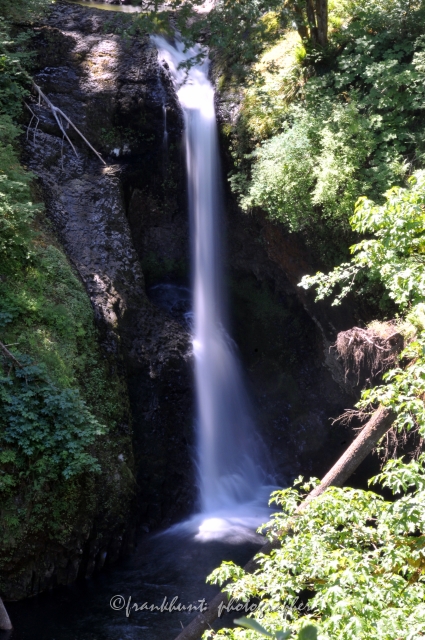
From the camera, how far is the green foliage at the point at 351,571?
2719 mm

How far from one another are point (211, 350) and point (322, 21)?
657 cm

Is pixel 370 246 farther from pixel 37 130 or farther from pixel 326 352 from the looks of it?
pixel 37 130

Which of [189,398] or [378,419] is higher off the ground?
[189,398]

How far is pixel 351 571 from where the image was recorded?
2977 millimetres

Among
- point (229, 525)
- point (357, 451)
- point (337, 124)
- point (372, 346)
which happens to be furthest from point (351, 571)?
point (337, 124)

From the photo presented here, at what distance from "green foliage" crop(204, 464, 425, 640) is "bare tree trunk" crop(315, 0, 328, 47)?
29.5 feet

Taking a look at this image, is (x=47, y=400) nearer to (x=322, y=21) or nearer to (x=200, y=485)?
(x=200, y=485)

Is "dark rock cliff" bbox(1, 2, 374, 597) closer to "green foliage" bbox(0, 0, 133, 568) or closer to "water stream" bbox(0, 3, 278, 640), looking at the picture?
"water stream" bbox(0, 3, 278, 640)

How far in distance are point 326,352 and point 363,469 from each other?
2.32 meters

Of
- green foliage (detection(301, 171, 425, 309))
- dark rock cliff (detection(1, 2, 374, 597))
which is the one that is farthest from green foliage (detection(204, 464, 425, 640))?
dark rock cliff (detection(1, 2, 374, 597))

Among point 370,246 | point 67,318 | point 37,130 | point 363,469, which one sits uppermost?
point 37,130

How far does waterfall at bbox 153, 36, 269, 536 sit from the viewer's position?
9961mm

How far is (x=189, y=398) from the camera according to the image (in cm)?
1011

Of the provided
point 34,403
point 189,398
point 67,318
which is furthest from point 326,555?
point 189,398
